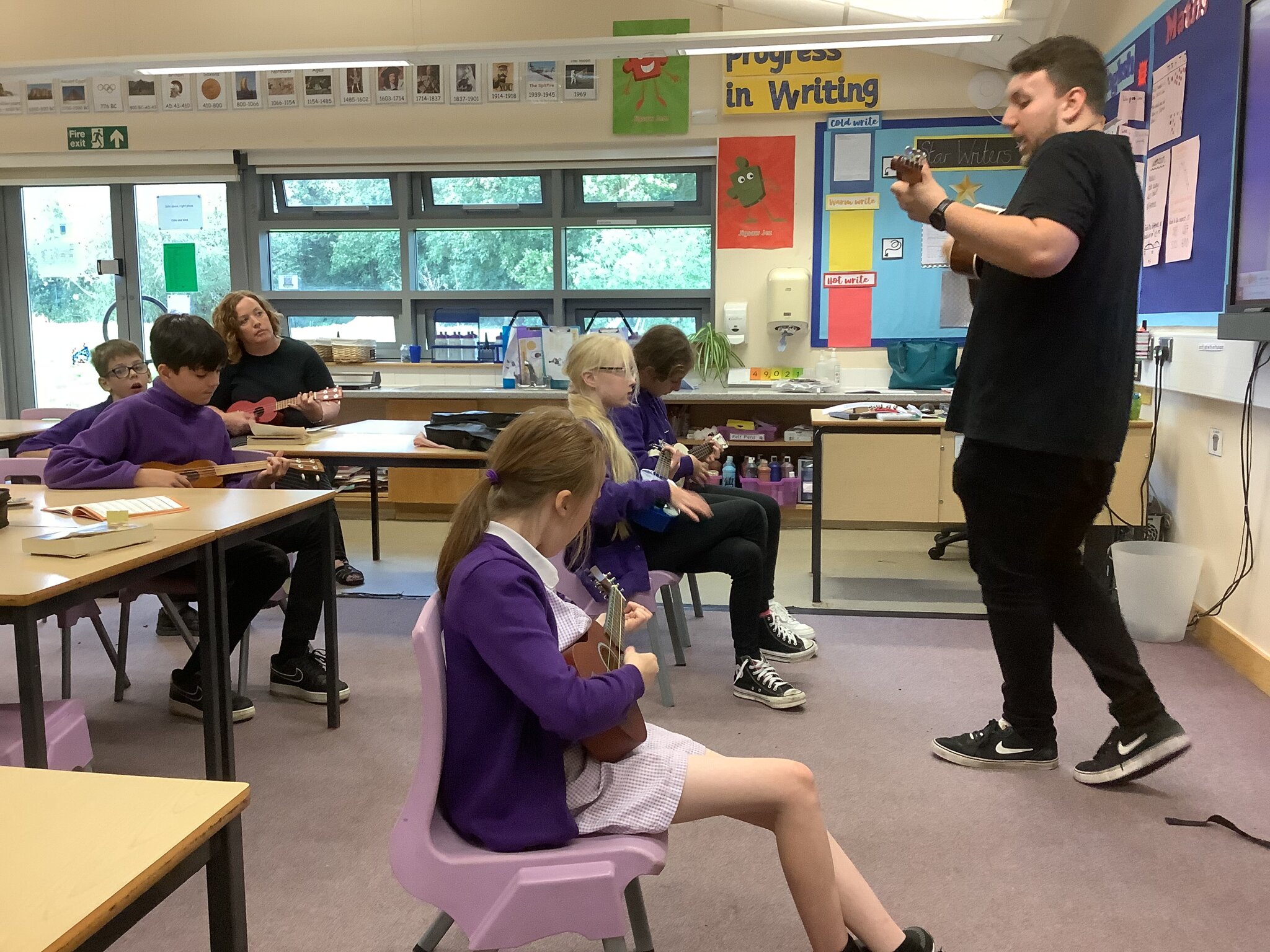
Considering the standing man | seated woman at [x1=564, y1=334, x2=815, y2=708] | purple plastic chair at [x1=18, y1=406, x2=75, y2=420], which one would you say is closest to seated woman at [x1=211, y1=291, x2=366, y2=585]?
purple plastic chair at [x1=18, y1=406, x2=75, y2=420]

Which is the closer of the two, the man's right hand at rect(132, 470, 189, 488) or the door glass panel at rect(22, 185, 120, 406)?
the man's right hand at rect(132, 470, 189, 488)

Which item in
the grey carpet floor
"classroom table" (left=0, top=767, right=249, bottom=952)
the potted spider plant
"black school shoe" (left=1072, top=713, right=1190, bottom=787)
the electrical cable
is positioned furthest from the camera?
the potted spider plant

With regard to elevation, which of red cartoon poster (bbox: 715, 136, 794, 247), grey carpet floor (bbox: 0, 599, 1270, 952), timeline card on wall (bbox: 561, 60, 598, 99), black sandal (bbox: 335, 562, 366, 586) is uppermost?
timeline card on wall (bbox: 561, 60, 598, 99)

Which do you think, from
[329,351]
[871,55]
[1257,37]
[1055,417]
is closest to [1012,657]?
[1055,417]

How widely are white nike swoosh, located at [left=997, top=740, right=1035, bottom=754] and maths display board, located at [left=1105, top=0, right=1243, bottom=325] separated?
1.69m

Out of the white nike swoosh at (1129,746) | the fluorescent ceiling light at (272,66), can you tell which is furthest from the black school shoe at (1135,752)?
the fluorescent ceiling light at (272,66)

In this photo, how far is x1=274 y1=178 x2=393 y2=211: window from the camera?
5.99 meters

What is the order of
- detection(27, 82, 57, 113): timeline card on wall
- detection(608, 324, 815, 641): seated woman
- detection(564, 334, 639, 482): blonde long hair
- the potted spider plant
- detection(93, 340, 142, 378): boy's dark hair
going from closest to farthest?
detection(564, 334, 639, 482): blonde long hair → detection(608, 324, 815, 641): seated woman → detection(93, 340, 142, 378): boy's dark hair → the potted spider plant → detection(27, 82, 57, 113): timeline card on wall

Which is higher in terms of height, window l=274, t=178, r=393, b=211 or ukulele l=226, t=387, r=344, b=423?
window l=274, t=178, r=393, b=211

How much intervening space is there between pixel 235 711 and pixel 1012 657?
1.95m

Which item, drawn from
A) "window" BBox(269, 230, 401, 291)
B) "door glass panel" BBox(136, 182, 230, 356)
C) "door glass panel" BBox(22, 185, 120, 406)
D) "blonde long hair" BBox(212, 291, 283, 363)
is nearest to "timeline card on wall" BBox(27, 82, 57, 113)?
"door glass panel" BBox(22, 185, 120, 406)

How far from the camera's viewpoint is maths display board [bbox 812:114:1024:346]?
530cm

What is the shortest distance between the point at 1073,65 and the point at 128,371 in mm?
3265

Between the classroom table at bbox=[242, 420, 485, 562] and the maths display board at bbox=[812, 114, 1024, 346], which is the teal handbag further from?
the classroom table at bbox=[242, 420, 485, 562]
